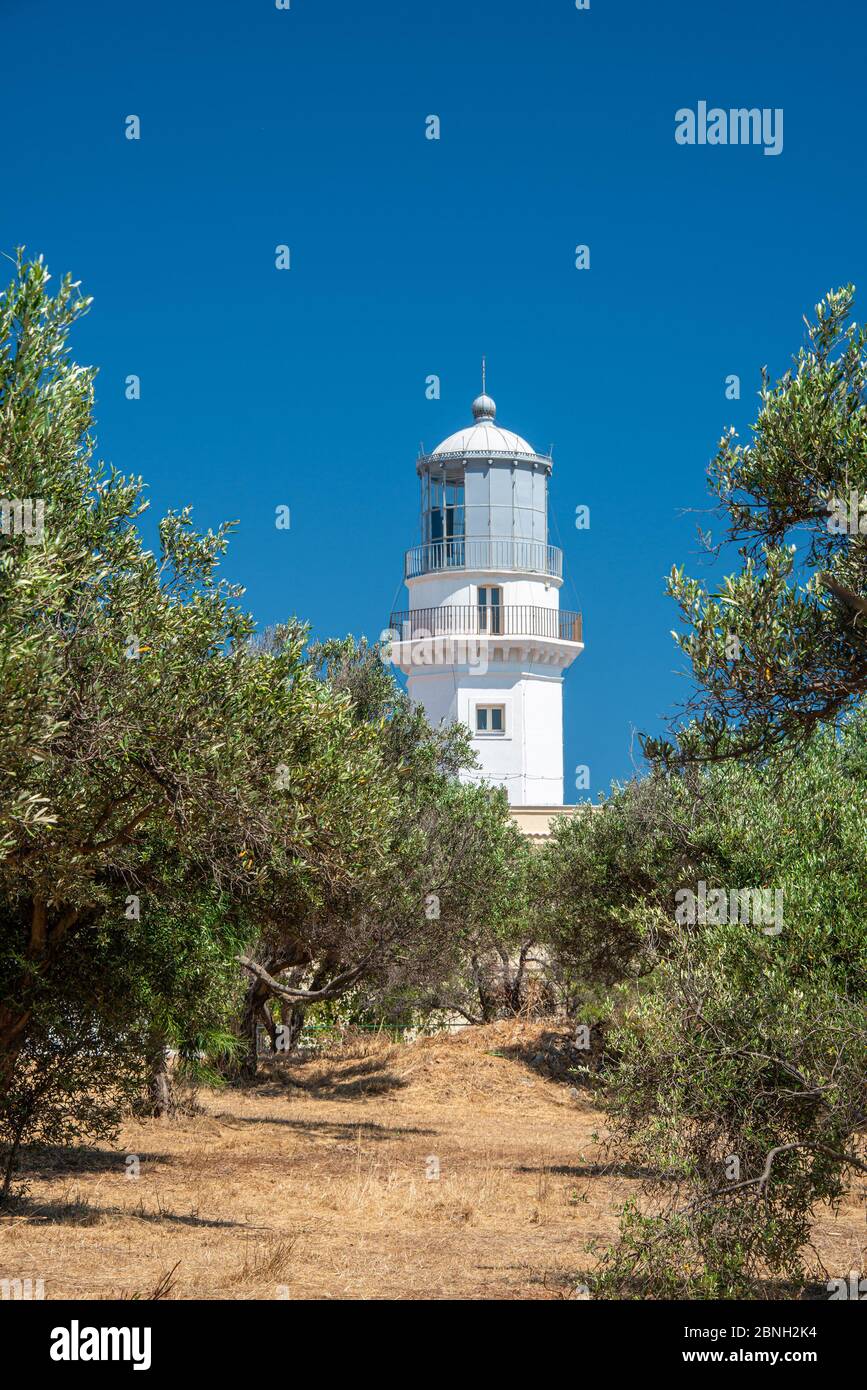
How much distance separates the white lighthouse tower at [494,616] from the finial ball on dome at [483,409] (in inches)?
117

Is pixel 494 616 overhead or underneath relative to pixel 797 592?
overhead

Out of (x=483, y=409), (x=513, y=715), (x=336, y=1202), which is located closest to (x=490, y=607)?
(x=513, y=715)

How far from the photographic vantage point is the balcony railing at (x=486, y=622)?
59469 millimetres

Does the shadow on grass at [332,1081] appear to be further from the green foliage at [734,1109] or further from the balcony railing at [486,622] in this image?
the balcony railing at [486,622]

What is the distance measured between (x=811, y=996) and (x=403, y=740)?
20772 millimetres

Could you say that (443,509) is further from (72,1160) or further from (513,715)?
(72,1160)

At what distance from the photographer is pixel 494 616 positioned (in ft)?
196

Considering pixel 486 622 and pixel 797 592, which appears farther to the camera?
pixel 486 622

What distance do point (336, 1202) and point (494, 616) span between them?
43.7 metres

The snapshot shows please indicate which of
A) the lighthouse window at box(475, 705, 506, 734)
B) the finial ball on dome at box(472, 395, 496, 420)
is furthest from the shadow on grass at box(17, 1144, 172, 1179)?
the finial ball on dome at box(472, 395, 496, 420)

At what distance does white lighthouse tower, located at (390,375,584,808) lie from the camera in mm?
59031

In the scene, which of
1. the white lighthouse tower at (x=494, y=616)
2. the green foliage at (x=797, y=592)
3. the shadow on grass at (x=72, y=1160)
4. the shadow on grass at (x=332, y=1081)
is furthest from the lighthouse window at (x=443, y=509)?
the green foliage at (x=797, y=592)
